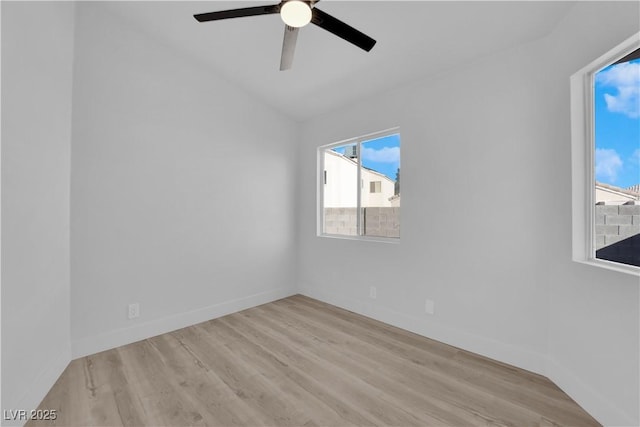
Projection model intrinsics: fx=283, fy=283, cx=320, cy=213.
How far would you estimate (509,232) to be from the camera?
7.38 feet

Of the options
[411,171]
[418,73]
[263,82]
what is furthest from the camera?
[263,82]

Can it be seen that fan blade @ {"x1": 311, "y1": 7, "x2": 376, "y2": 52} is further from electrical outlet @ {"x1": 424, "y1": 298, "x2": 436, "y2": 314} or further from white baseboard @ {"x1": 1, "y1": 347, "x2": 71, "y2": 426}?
white baseboard @ {"x1": 1, "y1": 347, "x2": 71, "y2": 426}

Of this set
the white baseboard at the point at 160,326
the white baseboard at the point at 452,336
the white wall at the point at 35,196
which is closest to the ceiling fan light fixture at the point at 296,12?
the white wall at the point at 35,196

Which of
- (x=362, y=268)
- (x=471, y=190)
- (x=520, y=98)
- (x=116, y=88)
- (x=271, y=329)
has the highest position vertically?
(x=116, y=88)

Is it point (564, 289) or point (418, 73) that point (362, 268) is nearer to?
point (564, 289)

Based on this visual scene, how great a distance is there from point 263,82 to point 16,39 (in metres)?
2.10

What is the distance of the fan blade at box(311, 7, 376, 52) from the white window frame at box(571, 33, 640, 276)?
1385 millimetres

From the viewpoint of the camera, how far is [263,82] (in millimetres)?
3268

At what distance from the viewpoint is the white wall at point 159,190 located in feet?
7.80

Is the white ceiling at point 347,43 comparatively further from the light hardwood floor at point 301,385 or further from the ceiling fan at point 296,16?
A: the light hardwood floor at point 301,385

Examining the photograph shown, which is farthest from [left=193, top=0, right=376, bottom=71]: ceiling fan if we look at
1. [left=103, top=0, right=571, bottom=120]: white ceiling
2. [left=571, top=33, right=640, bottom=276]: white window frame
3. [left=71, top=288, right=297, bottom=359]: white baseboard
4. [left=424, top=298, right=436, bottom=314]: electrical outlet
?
[left=71, top=288, right=297, bottom=359]: white baseboard

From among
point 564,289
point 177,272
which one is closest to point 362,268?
point 564,289

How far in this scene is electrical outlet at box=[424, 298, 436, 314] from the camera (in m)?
2.67

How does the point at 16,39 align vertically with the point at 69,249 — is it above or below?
above
